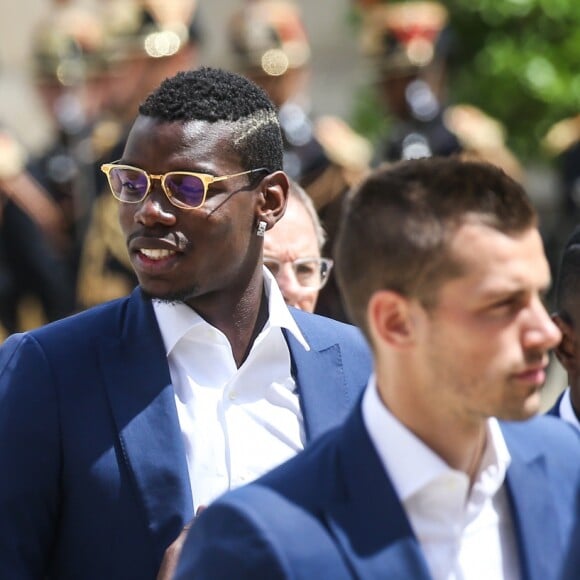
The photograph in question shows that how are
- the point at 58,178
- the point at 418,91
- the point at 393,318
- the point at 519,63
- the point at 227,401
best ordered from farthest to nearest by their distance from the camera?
the point at 519,63 → the point at 58,178 → the point at 418,91 → the point at 227,401 → the point at 393,318

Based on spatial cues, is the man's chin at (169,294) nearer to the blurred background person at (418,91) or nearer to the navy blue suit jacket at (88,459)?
the navy blue suit jacket at (88,459)

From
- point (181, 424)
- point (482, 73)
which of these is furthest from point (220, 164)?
point (482, 73)

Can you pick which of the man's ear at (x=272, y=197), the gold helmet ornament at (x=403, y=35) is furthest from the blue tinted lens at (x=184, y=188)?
the gold helmet ornament at (x=403, y=35)

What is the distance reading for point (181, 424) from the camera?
3.61m

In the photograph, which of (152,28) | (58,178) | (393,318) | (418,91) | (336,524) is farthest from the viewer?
(58,178)

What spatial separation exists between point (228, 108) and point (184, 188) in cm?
23

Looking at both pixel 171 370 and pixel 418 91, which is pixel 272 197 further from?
pixel 418 91

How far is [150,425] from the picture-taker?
3.55 meters

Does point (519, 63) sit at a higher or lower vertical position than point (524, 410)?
lower

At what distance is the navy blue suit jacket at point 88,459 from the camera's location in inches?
138

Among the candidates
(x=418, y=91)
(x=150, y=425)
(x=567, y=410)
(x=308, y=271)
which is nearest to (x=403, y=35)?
(x=418, y=91)

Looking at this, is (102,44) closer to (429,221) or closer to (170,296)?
(170,296)

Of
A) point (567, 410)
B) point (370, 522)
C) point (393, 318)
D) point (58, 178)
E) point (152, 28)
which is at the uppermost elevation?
point (393, 318)

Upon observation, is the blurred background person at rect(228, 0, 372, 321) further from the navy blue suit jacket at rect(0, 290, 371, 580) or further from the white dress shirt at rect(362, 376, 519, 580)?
the white dress shirt at rect(362, 376, 519, 580)
